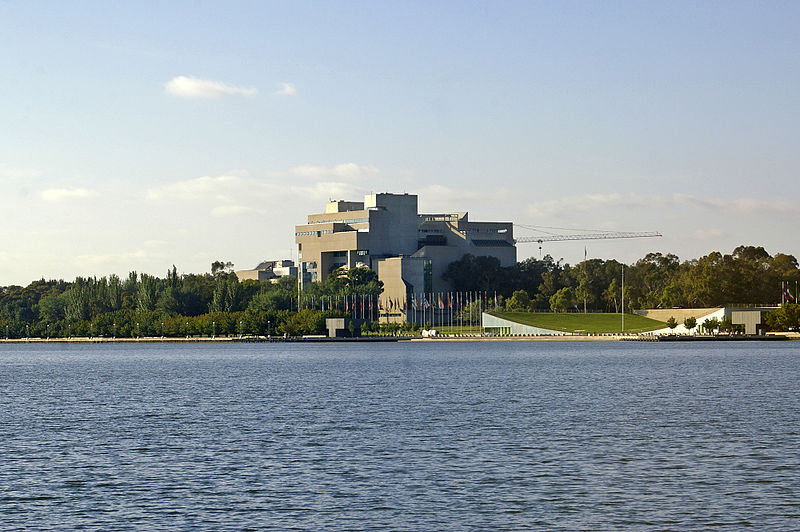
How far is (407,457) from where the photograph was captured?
168 feet

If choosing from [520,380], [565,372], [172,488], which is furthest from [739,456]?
[565,372]

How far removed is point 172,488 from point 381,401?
42.9 m

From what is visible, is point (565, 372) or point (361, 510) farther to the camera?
point (565, 372)

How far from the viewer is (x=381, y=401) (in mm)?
85438

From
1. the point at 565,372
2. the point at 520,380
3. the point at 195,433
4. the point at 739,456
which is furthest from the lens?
the point at 565,372

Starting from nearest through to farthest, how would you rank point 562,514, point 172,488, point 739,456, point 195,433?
point 562,514 → point 172,488 → point 739,456 → point 195,433

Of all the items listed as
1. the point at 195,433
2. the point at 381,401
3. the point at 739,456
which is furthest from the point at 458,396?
the point at 739,456

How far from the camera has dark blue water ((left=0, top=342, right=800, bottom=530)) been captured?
3756 centimetres

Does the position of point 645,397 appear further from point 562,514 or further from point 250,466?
point 562,514

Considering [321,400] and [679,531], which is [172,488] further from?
[321,400]

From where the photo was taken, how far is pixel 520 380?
370 feet

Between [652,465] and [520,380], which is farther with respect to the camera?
[520,380]

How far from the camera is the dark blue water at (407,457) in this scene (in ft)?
123

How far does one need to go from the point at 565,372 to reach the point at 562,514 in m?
93.5
